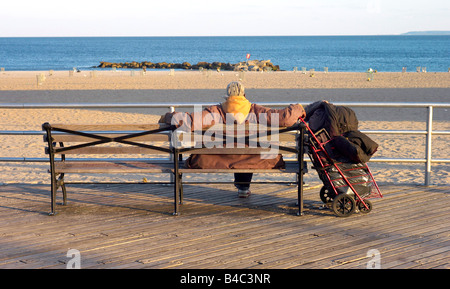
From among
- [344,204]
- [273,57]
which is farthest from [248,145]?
[273,57]

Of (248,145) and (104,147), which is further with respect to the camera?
(104,147)

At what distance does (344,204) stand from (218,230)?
1165 mm

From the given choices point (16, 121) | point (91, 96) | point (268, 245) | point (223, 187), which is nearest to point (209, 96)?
point (91, 96)

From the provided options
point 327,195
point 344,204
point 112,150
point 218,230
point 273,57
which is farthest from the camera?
point 273,57

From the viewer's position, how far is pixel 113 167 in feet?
17.7

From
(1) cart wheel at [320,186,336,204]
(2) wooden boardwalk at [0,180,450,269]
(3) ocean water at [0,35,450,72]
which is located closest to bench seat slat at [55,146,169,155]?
(2) wooden boardwalk at [0,180,450,269]

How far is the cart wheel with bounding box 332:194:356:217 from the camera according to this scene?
5.19 meters

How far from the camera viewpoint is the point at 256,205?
5613 millimetres

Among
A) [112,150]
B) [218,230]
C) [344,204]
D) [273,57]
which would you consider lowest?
[218,230]

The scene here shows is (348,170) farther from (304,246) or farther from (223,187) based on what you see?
(223,187)

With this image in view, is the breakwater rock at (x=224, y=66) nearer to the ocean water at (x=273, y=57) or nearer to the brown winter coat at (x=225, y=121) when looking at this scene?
the ocean water at (x=273, y=57)

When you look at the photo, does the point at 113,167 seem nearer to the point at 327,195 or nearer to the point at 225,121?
the point at 225,121
